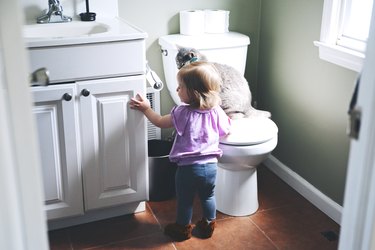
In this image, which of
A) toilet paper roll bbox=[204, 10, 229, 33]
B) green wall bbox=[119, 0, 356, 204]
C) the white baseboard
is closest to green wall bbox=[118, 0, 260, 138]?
green wall bbox=[119, 0, 356, 204]

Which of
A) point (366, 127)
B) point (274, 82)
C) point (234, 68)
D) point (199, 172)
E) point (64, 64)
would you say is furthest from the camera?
point (274, 82)

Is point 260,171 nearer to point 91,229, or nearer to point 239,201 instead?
point 239,201

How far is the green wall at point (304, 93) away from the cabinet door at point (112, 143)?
836 mm

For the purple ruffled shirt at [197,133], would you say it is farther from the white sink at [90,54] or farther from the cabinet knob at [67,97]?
the cabinet knob at [67,97]

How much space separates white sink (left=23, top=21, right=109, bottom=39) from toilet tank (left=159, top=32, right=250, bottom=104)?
14.2 inches

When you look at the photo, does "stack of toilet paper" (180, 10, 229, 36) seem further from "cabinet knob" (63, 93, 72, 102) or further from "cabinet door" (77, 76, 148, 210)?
"cabinet knob" (63, 93, 72, 102)

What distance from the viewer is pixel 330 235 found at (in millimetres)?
2109

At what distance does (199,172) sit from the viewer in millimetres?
1996

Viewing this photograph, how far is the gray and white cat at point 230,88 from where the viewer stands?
214 centimetres

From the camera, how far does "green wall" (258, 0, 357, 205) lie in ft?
7.05

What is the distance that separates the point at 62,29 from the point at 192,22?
66cm

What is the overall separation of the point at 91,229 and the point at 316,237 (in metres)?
1.02

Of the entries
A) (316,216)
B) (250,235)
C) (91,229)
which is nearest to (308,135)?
(316,216)

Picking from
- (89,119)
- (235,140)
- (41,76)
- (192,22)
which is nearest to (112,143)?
(89,119)
